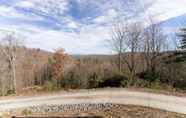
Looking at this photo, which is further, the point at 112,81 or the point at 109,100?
the point at 112,81

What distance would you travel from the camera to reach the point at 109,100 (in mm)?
14289

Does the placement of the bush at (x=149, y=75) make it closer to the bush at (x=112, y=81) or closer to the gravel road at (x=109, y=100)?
the bush at (x=112, y=81)

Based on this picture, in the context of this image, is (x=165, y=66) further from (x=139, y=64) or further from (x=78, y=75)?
(x=78, y=75)

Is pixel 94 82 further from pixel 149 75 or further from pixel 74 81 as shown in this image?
pixel 149 75

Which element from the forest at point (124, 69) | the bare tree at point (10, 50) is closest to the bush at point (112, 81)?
the forest at point (124, 69)

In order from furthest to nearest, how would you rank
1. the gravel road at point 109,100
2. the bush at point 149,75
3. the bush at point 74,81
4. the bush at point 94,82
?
1. the bush at point 149,75
2. the bush at point 74,81
3. the bush at point 94,82
4. the gravel road at point 109,100

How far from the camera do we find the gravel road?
42.3 feet

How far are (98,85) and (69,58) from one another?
25.9 metres

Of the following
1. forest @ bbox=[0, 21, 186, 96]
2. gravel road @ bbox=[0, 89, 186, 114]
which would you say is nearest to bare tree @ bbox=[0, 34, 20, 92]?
forest @ bbox=[0, 21, 186, 96]

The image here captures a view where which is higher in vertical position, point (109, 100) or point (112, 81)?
point (112, 81)

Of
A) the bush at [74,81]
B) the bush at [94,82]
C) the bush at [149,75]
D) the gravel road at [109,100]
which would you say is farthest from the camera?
the bush at [149,75]

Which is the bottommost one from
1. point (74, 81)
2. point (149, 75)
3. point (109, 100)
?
point (109, 100)

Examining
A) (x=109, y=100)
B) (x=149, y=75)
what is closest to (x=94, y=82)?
(x=149, y=75)

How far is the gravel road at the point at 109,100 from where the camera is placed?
1288 centimetres
